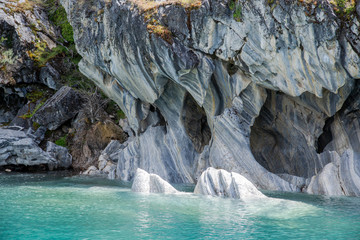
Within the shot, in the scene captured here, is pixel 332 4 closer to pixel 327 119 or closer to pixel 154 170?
pixel 327 119

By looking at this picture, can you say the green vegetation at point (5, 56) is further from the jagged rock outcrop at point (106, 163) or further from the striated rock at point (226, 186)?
the striated rock at point (226, 186)

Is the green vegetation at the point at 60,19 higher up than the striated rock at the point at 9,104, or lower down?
higher up

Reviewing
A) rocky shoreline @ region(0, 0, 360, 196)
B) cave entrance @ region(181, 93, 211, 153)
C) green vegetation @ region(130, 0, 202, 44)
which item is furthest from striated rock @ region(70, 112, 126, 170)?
green vegetation @ region(130, 0, 202, 44)

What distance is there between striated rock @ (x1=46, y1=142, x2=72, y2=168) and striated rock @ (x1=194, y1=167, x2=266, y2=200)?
2064cm

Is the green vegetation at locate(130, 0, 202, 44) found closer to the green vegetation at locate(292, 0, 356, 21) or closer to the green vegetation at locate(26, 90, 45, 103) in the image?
the green vegetation at locate(292, 0, 356, 21)

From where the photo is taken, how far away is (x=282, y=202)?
14508mm

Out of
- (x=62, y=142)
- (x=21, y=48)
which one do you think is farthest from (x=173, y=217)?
(x=21, y=48)

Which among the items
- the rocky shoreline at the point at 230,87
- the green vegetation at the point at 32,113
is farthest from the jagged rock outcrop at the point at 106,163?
the green vegetation at the point at 32,113

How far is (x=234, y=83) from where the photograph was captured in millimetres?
21500

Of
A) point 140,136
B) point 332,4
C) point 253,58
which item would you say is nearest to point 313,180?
point 253,58

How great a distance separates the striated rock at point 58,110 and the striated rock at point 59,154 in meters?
3.69

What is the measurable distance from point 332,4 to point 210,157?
11.6 metres

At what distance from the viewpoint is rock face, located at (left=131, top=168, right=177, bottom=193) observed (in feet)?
58.3

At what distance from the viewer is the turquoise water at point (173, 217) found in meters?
9.56
